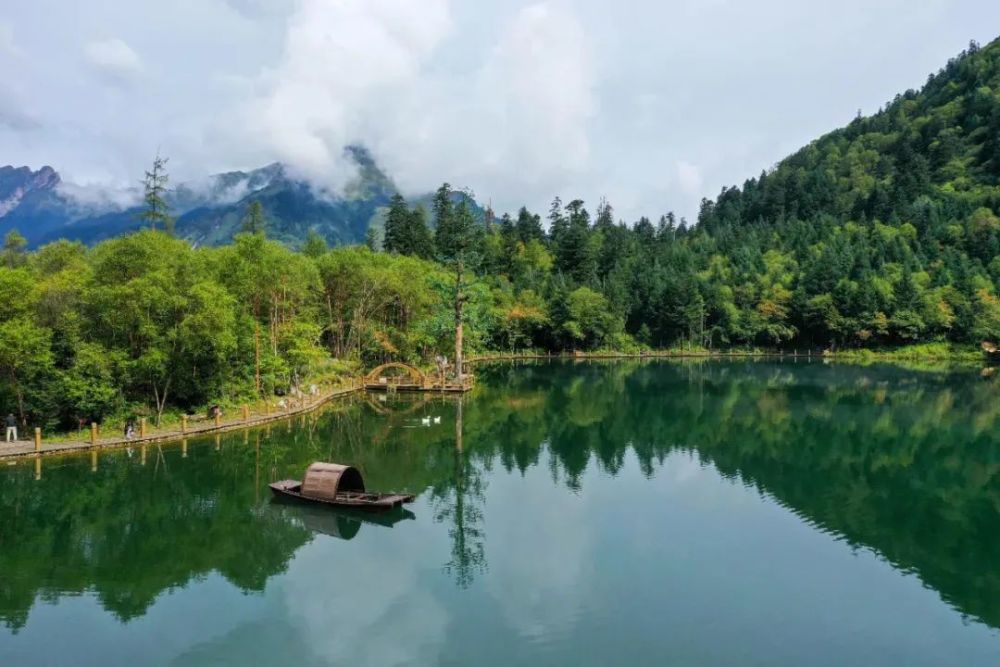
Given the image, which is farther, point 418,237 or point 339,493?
point 418,237

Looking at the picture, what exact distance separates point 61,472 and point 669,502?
1949 centimetres

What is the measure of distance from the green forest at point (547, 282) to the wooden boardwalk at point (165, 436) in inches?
66.7

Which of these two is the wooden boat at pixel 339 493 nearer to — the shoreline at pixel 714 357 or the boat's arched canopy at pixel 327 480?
the boat's arched canopy at pixel 327 480

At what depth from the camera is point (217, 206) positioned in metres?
184

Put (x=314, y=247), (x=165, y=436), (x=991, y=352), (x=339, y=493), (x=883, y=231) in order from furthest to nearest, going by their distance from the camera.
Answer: (x=883, y=231), (x=991, y=352), (x=314, y=247), (x=165, y=436), (x=339, y=493)

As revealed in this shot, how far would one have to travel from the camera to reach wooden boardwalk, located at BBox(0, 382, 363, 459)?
75.8 ft

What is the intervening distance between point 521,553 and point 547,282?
231 ft

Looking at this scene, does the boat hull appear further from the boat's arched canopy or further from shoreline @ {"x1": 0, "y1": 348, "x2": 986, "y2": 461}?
shoreline @ {"x1": 0, "y1": 348, "x2": 986, "y2": 461}

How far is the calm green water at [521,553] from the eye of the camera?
38.0 ft

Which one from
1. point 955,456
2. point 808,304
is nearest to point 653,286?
point 808,304

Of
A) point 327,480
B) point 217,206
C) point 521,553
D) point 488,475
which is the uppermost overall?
point 217,206

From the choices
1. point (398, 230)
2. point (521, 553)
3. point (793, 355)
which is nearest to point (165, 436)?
point (521, 553)

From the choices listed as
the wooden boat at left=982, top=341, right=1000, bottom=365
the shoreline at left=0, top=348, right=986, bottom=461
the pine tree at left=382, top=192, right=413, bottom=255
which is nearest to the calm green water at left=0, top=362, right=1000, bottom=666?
the shoreline at left=0, top=348, right=986, bottom=461

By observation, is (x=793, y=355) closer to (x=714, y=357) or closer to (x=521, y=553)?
(x=714, y=357)
